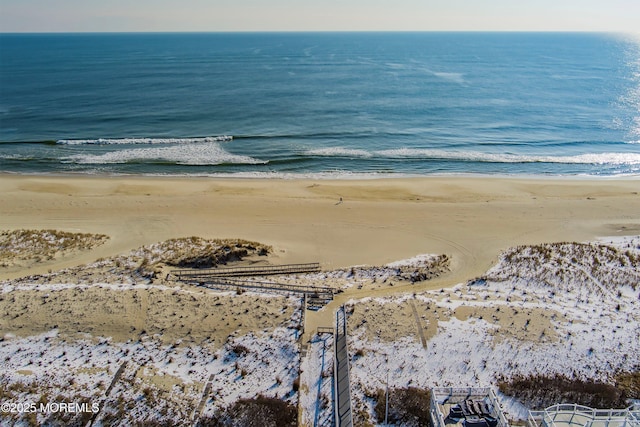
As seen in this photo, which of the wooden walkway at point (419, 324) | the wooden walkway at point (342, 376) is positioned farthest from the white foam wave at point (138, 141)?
the wooden walkway at point (342, 376)

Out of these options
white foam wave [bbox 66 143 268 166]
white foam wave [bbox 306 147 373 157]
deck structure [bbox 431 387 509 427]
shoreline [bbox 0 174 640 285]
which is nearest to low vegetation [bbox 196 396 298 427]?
deck structure [bbox 431 387 509 427]

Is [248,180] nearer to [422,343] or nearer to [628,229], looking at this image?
[422,343]

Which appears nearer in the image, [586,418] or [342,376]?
[586,418]

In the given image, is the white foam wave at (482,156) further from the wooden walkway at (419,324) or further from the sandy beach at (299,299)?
the wooden walkway at (419,324)

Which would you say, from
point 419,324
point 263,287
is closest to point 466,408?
point 419,324

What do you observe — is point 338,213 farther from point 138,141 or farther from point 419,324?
point 138,141

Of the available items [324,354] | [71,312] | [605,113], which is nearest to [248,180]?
[71,312]

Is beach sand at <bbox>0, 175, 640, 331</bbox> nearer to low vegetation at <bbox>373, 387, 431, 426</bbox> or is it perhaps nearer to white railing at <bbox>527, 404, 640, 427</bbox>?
low vegetation at <bbox>373, 387, 431, 426</bbox>
